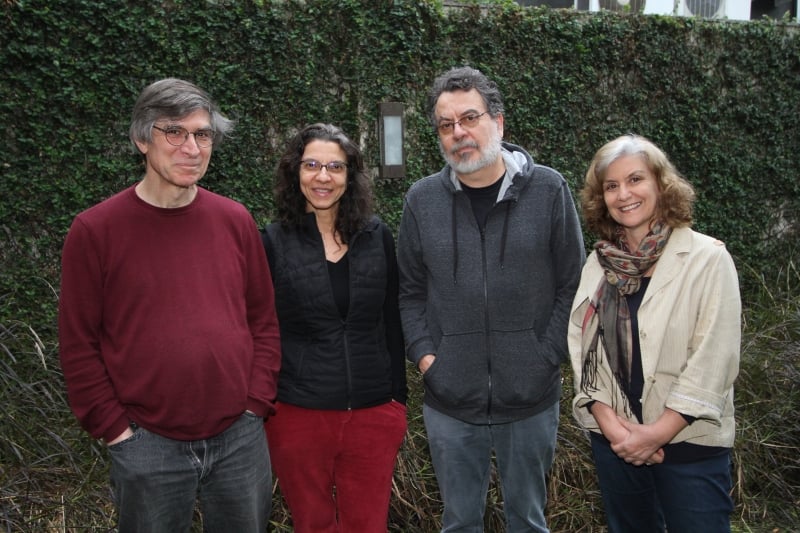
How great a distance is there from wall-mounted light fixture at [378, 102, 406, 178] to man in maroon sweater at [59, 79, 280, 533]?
3.25 metres

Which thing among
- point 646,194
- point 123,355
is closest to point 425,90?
point 646,194

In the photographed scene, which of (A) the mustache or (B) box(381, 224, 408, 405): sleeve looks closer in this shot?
(A) the mustache

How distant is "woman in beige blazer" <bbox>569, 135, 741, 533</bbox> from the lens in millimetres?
2369

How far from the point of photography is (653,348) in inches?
95.0

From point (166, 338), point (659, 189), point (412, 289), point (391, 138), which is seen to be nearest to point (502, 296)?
point (412, 289)

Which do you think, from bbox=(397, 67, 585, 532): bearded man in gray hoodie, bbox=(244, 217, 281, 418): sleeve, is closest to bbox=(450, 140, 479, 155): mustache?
bbox=(397, 67, 585, 532): bearded man in gray hoodie

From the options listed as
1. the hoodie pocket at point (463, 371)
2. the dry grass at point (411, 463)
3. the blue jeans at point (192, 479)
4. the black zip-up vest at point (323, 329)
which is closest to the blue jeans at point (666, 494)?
the hoodie pocket at point (463, 371)

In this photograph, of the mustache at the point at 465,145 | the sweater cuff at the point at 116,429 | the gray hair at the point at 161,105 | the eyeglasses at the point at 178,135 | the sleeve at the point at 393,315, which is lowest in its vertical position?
the sweater cuff at the point at 116,429

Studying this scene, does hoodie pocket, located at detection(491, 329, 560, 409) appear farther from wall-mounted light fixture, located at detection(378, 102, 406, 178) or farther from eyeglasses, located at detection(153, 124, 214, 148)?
wall-mounted light fixture, located at detection(378, 102, 406, 178)

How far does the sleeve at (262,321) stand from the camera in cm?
260

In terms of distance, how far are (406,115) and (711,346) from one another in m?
4.05

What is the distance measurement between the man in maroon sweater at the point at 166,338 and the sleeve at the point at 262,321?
4cm

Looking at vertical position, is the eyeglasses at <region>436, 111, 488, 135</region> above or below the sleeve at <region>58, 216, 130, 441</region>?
above

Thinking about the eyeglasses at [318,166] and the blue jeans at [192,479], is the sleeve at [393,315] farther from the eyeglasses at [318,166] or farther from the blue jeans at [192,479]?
the blue jeans at [192,479]
